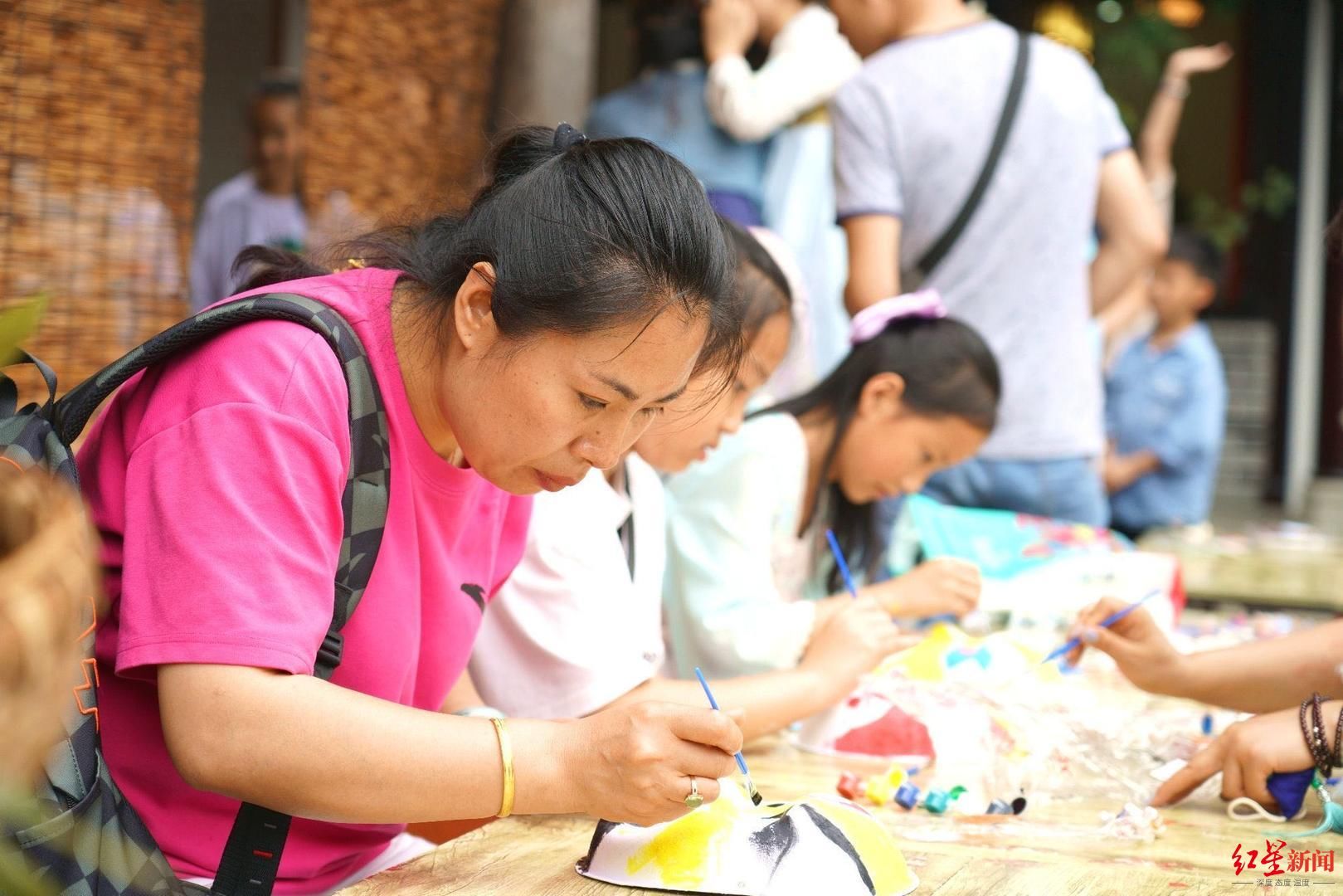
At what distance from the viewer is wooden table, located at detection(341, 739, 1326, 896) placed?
4.13 feet

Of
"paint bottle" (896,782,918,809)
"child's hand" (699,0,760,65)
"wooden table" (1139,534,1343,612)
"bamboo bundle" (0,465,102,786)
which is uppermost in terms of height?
"child's hand" (699,0,760,65)

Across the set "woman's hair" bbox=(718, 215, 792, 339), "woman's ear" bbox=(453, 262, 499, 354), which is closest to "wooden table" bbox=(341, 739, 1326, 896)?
"woman's ear" bbox=(453, 262, 499, 354)

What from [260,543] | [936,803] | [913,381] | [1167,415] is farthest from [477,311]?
[1167,415]

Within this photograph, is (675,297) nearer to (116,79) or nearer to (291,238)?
(116,79)

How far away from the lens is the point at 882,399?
2686 millimetres

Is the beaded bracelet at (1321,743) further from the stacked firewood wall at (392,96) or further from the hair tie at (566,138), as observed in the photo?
the stacked firewood wall at (392,96)

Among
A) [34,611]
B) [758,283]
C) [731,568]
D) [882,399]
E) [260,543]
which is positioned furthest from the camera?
[882,399]

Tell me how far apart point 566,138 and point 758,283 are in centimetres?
107

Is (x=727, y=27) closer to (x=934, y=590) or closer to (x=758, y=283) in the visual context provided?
(x=758, y=283)

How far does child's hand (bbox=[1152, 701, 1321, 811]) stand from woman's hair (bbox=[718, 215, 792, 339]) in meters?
0.99

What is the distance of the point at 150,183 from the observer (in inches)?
129

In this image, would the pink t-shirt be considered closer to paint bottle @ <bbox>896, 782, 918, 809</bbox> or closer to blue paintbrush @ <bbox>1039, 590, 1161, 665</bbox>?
paint bottle @ <bbox>896, 782, 918, 809</bbox>

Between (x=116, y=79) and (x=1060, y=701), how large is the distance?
7.91ft

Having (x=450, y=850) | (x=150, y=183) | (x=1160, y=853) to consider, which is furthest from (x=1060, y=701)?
(x=150, y=183)
